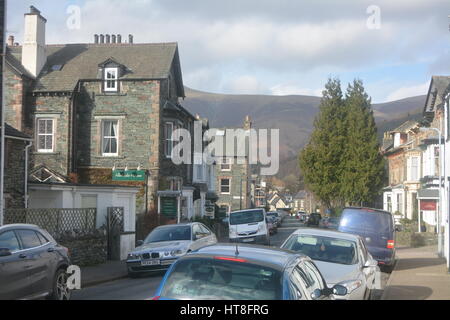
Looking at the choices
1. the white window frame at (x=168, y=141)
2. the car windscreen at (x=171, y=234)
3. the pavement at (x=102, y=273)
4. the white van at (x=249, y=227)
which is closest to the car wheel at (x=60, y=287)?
the pavement at (x=102, y=273)

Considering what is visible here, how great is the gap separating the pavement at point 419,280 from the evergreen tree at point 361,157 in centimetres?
2794

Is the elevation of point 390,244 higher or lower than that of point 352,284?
lower

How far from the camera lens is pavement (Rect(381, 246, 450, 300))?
14.4 m

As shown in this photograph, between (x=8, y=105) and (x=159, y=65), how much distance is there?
8622mm

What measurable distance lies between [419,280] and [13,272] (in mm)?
12249

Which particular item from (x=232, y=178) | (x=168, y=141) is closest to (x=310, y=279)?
(x=168, y=141)

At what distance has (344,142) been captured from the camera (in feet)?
181

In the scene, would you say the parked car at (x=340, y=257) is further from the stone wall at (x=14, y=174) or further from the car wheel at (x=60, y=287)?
the stone wall at (x=14, y=174)

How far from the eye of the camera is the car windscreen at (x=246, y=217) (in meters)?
31.5

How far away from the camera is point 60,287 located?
12000 millimetres

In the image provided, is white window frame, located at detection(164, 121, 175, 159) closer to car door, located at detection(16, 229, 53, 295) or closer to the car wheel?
the car wheel

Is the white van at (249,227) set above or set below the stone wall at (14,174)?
below

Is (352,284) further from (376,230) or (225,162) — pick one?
(225,162)
